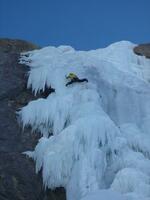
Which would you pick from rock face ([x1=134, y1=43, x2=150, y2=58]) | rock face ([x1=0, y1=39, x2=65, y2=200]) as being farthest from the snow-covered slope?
rock face ([x1=134, y1=43, x2=150, y2=58])

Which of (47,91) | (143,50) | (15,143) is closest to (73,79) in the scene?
(47,91)

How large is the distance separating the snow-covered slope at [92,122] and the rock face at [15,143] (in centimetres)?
24

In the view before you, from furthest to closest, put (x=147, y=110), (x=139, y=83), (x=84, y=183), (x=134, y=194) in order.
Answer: (x=139, y=83), (x=147, y=110), (x=84, y=183), (x=134, y=194)

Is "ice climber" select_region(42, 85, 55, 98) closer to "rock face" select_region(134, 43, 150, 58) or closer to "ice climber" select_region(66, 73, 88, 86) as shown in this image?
"ice climber" select_region(66, 73, 88, 86)

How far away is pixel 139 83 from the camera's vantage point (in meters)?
13.2

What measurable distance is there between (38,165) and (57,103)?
1.79 metres

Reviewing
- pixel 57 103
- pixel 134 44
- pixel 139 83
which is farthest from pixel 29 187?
pixel 134 44

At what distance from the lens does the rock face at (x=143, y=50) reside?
15.5m

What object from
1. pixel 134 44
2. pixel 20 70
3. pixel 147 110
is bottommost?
pixel 147 110

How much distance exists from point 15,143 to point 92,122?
1.88 metres

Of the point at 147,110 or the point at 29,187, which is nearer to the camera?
the point at 29,187

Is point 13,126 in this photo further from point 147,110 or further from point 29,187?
point 147,110

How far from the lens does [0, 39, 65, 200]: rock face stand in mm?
9898

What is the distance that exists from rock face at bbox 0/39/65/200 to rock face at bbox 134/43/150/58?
3928 mm
